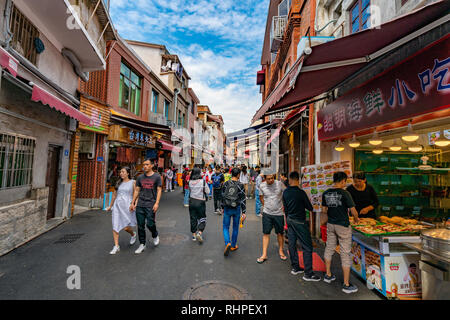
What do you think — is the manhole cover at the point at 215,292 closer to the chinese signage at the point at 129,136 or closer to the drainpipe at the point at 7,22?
the drainpipe at the point at 7,22

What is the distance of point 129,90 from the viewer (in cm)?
1300

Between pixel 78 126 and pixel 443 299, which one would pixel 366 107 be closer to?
pixel 443 299

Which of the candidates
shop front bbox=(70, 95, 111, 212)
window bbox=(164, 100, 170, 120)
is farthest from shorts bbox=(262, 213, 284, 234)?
window bbox=(164, 100, 170, 120)

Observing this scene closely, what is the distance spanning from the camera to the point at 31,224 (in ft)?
18.3

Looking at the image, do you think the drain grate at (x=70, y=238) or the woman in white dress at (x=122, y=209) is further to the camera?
the drain grate at (x=70, y=238)

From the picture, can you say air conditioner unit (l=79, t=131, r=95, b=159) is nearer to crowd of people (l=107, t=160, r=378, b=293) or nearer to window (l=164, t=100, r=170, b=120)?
crowd of people (l=107, t=160, r=378, b=293)

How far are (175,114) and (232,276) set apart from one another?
1801cm

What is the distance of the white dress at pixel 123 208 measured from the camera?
16.0ft

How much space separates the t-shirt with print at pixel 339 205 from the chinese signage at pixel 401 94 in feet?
4.97

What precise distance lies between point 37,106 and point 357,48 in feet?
25.0

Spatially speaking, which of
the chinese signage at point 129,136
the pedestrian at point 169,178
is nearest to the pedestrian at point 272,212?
the chinese signage at point 129,136

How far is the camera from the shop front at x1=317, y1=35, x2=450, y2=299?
10.0 feet

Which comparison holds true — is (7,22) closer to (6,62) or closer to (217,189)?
(6,62)

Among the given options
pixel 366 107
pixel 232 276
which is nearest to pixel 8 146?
pixel 232 276
